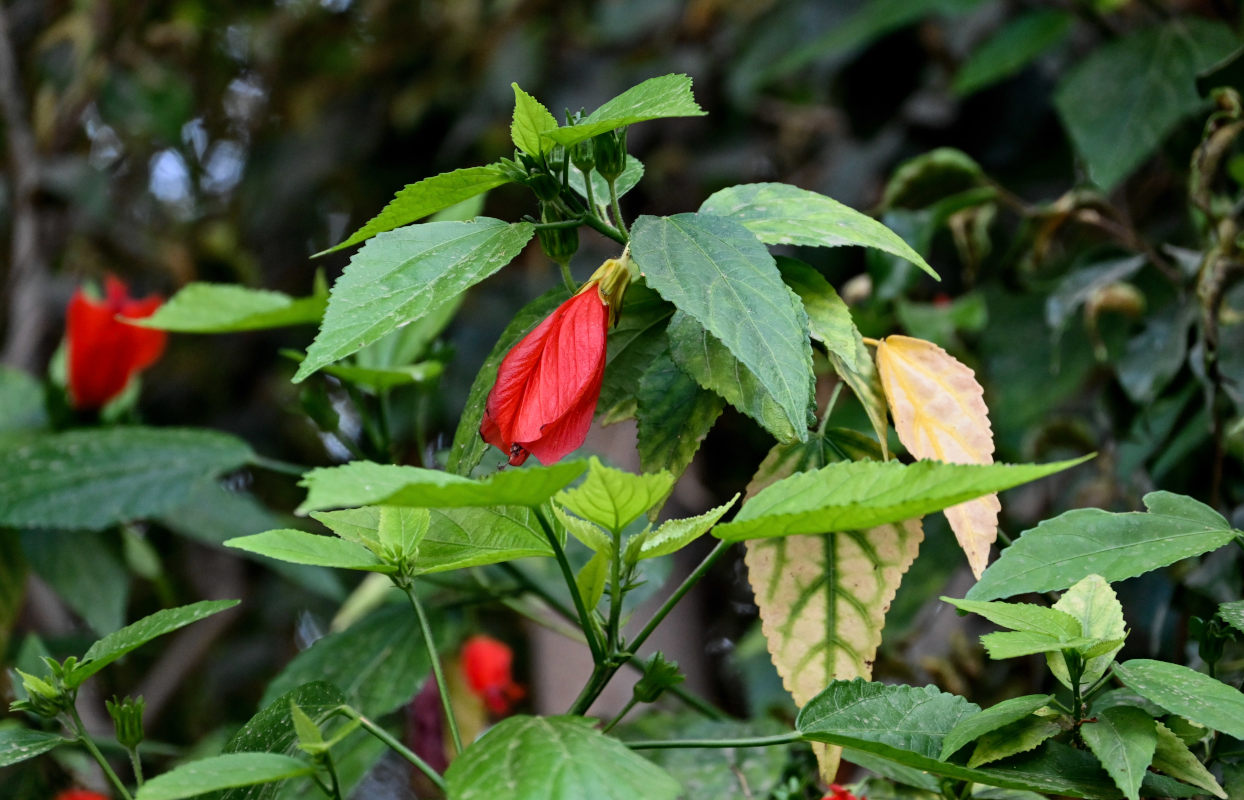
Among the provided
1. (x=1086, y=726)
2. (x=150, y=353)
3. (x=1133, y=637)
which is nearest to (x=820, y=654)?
(x=1086, y=726)

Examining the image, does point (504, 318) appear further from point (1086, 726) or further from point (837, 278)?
point (1086, 726)

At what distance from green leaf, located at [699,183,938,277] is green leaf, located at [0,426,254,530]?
0.49m

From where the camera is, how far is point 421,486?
11.0 inches

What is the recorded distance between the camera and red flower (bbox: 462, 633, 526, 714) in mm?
976

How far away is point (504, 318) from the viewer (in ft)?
5.09

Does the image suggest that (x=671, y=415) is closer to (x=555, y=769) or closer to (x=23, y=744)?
(x=555, y=769)

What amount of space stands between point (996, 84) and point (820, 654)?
38.0 inches

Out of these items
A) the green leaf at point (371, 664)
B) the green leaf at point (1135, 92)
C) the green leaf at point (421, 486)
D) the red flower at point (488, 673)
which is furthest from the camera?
the red flower at point (488, 673)

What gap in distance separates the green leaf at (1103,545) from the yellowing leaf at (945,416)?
0.05 ft

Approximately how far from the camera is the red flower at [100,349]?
0.88 metres

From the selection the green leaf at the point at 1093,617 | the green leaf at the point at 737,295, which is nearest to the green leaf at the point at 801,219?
the green leaf at the point at 737,295

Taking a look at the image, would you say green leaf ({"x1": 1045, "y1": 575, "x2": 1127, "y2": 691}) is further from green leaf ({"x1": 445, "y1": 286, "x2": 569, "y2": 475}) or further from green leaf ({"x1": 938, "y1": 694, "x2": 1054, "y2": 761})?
green leaf ({"x1": 445, "y1": 286, "x2": 569, "y2": 475})

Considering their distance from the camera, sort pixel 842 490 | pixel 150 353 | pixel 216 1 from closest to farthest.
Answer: pixel 842 490 < pixel 150 353 < pixel 216 1

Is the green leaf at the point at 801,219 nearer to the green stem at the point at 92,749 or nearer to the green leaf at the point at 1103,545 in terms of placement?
the green leaf at the point at 1103,545
